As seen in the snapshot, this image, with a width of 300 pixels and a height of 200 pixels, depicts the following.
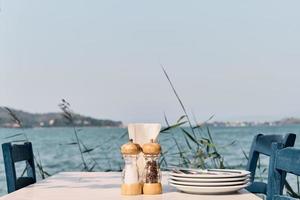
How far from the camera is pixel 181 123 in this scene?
274cm

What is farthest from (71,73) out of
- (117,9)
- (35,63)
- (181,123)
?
(181,123)

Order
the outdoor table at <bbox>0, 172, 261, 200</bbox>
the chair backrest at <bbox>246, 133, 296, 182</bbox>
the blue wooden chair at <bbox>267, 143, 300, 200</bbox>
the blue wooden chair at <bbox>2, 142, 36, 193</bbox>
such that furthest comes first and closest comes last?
1. the chair backrest at <bbox>246, 133, 296, 182</bbox>
2. the blue wooden chair at <bbox>2, 142, 36, 193</bbox>
3. the outdoor table at <bbox>0, 172, 261, 200</bbox>
4. the blue wooden chair at <bbox>267, 143, 300, 200</bbox>

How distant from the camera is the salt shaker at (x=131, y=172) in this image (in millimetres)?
1679

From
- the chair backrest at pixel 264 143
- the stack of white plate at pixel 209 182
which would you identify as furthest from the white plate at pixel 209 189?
the chair backrest at pixel 264 143

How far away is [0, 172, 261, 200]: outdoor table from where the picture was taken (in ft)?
5.34

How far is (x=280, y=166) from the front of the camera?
61.3 inches

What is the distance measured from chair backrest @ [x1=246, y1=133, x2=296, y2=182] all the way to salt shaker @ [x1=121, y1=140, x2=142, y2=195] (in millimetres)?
648

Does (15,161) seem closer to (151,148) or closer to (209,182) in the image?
(151,148)

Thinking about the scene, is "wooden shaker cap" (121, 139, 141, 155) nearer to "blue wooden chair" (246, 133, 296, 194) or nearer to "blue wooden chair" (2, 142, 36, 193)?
"blue wooden chair" (2, 142, 36, 193)

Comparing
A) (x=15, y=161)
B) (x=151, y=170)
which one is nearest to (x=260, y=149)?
Result: (x=151, y=170)

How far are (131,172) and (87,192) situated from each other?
14 centimetres

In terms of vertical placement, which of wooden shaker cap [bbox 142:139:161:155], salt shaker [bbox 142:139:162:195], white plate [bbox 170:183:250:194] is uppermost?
wooden shaker cap [bbox 142:139:161:155]

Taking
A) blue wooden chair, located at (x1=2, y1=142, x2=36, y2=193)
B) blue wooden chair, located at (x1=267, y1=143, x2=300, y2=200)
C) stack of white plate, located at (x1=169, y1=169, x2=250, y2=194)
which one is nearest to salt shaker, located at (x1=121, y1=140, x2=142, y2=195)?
stack of white plate, located at (x1=169, y1=169, x2=250, y2=194)

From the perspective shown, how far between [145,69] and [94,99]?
2666mm
